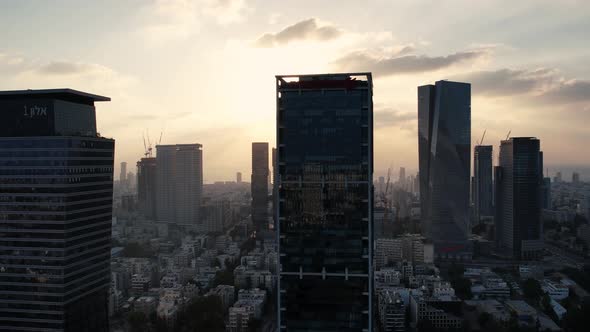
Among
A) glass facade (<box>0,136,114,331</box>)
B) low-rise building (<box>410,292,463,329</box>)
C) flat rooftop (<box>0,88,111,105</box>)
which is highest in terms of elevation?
flat rooftop (<box>0,88,111,105</box>)

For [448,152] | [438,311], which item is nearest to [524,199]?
[448,152]

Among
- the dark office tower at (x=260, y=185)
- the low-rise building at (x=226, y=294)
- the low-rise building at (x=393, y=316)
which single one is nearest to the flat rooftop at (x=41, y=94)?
the low-rise building at (x=226, y=294)

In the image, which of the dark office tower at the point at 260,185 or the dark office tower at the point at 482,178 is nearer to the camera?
the dark office tower at the point at 260,185

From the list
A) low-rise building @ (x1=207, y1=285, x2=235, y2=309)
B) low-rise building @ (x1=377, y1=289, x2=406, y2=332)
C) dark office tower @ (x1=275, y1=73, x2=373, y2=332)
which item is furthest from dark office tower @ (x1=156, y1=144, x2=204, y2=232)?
dark office tower @ (x1=275, y1=73, x2=373, y2=332)

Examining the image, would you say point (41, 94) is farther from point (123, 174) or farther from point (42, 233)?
point (123, 174)

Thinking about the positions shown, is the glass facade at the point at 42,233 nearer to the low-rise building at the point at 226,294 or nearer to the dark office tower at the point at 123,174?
the low-rise building at the point at 226,294

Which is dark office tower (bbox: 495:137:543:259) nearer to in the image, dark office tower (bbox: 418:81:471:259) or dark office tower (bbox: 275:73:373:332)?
dark office tower (bbox: 418:81:471:259)
